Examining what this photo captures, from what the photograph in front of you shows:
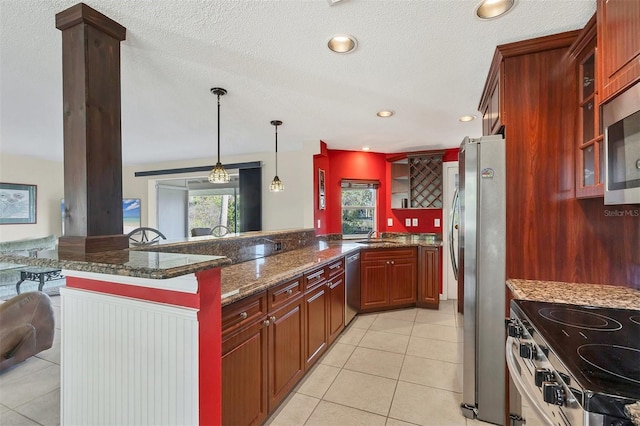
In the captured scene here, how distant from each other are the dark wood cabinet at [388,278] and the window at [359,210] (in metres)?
0.86

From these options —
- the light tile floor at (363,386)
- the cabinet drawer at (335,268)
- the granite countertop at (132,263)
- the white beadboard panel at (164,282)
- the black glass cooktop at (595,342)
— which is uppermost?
the granite countertop at (132,263)

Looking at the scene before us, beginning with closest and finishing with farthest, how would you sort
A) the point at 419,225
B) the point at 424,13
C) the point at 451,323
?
the point at 424,13
the point at 451,323
the point at 419,225

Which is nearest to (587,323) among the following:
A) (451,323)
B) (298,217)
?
(451,323)

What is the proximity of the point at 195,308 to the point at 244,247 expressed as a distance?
4.85 feet

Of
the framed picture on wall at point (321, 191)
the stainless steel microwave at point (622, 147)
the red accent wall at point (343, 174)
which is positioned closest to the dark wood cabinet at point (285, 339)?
the stainless steel microwave at point (622, 147)

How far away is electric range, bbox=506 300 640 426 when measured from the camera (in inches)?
29.0

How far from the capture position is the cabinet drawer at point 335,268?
2842 mm

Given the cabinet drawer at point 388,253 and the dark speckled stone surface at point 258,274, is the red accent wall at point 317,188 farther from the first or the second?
the dark speckled stone surface at point 258,274

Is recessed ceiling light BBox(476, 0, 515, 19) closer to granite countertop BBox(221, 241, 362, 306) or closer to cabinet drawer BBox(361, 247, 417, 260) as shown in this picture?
granite countertop BBox(221, 241, 362, 306)

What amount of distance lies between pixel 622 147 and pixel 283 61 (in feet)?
6.09

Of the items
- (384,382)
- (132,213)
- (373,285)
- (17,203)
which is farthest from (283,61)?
(17,203)

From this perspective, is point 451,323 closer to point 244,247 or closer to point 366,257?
point 366,257

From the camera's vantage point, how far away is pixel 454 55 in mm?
1883

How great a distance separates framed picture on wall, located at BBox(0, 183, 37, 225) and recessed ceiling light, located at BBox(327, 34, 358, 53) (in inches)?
256
